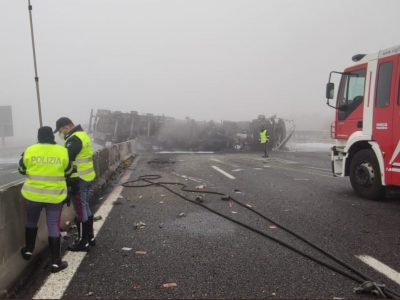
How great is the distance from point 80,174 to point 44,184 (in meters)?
0.83

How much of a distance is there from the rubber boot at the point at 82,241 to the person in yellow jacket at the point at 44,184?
56 cm

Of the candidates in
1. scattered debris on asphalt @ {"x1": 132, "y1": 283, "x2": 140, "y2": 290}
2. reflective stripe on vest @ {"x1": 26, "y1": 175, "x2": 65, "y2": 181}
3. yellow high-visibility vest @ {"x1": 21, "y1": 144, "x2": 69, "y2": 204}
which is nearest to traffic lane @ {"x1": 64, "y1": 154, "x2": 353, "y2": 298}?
scattered debris on asphalt @ {"x1": 132, "y1": 283, "x2": 140, "y2": 290}

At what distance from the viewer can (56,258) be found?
4.06m

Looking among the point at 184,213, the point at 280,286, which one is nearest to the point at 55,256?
the point at 280,286

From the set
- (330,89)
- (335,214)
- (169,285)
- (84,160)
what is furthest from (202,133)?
(169,285)

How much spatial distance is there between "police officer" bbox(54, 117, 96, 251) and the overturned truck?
24169 millimetres

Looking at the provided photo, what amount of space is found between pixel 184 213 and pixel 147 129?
23.2 metres

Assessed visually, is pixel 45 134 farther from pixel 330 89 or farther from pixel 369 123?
pixel 330 89

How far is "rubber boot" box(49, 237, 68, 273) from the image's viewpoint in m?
4.00

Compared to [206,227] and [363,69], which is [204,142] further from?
[206,227]

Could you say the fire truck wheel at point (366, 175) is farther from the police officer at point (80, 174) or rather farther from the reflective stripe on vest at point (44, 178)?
the reflective stripe on vest at point (44, 178)

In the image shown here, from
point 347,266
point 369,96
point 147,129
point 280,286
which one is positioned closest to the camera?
point 280,286

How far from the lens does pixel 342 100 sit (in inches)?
337

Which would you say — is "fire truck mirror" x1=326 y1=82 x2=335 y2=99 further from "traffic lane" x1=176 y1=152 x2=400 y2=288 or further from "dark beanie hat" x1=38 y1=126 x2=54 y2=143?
"dark beanie hat" x1=38 y1=126 x2=54 y2=143
